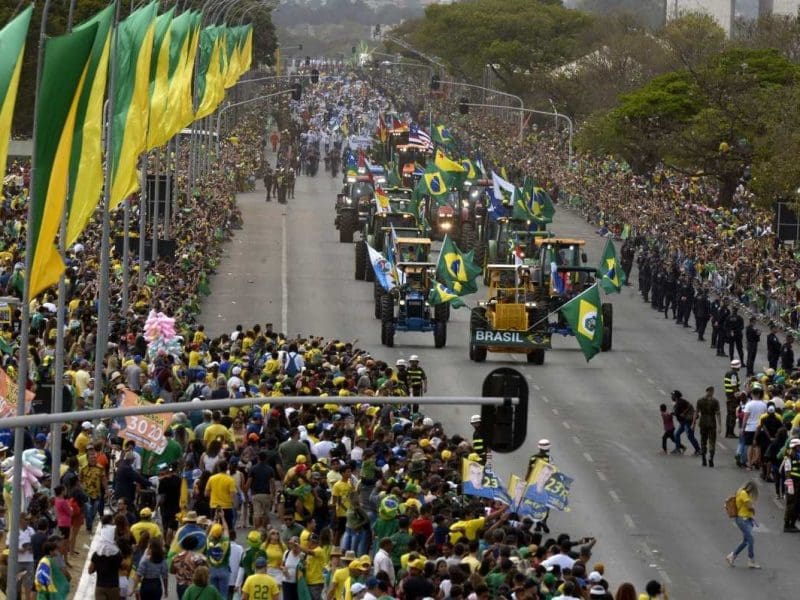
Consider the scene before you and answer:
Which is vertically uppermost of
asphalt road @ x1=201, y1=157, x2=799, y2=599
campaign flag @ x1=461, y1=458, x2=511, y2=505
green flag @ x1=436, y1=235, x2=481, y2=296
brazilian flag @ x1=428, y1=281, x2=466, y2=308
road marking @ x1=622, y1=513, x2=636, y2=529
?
green flag @ x1=436, y1=235, x2=481, y2=296

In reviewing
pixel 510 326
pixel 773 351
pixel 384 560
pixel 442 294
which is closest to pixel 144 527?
pixel 384 560

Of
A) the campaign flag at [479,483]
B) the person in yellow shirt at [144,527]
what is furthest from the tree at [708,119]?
the person in yellow shirt at [144,527]

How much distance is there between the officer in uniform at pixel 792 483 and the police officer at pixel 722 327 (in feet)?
57.3

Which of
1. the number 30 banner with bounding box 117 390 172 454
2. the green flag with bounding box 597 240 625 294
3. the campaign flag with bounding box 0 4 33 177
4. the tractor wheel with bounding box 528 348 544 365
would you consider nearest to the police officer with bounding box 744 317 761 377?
the tractor wheel with bounding box 528 348 544 365

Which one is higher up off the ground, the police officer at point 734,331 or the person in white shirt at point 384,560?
the person in white shirt at point 384,560

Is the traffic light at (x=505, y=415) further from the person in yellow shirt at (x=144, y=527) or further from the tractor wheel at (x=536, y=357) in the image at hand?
the tractor wheel at (x=536, y=357)

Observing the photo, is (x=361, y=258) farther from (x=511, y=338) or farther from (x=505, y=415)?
(x=505, y=415)

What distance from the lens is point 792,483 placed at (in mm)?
33375

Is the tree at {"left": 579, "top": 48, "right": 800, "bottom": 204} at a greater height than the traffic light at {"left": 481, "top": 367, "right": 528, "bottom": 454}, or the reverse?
the tree at {"left": 579, "top": 48, "right": 800, "bottom": 204}

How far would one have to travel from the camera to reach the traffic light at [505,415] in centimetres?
Answer: 2294

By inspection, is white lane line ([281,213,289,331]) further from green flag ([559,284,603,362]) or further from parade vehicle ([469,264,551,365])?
green flag ([559,284,603,362])

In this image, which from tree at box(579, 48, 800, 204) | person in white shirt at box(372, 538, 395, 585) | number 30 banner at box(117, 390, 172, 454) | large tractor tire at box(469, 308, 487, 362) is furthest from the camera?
tree at box(579, 48, 800, 204)

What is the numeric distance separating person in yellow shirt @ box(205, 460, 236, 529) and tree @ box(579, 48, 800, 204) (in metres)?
47.7

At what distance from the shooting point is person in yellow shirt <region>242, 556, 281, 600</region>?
24281 mm
